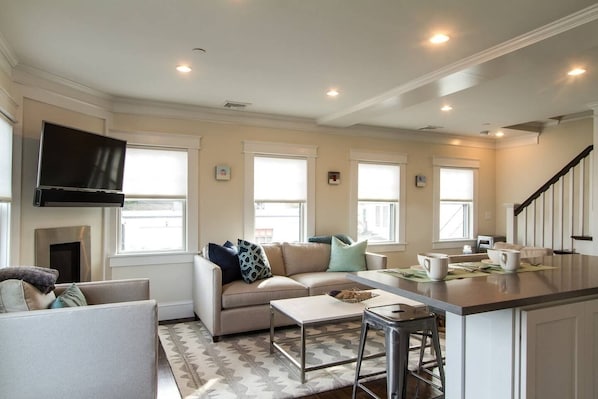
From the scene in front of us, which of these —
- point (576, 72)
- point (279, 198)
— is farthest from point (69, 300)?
point (576, 72)

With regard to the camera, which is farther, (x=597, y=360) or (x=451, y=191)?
(x=451, y=191)

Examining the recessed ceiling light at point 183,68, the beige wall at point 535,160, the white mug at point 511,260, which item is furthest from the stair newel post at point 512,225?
the recessed ceiling light at point 183,68

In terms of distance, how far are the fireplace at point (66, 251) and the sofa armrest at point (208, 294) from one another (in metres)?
1.10

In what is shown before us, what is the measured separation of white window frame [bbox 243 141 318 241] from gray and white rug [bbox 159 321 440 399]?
145 cm

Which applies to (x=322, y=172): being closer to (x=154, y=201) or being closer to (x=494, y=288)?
(x=154, y=201)

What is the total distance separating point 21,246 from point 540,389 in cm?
376

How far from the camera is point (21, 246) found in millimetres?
3277

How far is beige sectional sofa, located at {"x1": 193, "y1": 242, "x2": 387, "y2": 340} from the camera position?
377cm

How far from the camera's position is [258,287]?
3967 mm

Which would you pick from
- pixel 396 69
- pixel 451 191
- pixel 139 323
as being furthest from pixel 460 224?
pixel 139 323

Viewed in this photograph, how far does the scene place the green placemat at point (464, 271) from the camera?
1.96 m

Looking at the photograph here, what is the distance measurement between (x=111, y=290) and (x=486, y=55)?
326cm

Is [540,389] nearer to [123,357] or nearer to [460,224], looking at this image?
[123,357]

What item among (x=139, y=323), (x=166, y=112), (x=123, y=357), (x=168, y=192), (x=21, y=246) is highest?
(x=166, y=112)
